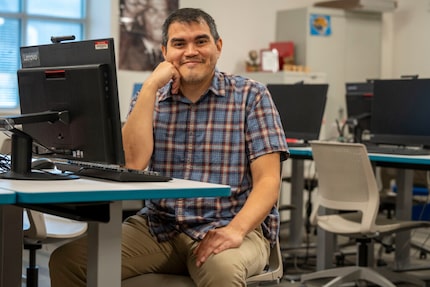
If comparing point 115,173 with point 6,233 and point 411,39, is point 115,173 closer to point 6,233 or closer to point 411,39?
point 6,233

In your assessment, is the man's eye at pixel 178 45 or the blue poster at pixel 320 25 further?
the blue poster at pixel 320 25

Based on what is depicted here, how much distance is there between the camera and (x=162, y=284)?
2215 mm

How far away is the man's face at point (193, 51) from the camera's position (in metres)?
2.50

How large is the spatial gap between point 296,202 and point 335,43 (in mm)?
2668

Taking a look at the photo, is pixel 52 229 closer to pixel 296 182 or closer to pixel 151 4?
pixel 296 182

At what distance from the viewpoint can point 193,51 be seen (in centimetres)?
250

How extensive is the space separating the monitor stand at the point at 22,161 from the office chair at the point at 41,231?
29.5 inches

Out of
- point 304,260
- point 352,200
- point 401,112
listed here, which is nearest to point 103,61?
point 352,200

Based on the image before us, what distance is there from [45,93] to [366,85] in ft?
10.9

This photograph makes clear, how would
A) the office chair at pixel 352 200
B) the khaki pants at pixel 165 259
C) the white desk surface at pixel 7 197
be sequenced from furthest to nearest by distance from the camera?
1. the office chair at pixel 352 200
2. the khaki pants at pixel 165 259
3. the white desk surface at pixel 7 197

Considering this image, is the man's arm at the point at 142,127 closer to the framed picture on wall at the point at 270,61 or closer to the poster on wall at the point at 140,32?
the poster on wall at the point at 140,32

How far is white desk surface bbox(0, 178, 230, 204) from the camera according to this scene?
5.52 ft

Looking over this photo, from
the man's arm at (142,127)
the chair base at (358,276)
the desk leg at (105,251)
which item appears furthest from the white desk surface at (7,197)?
the chair base at (358,276)

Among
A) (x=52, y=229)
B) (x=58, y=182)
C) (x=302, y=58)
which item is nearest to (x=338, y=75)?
(x=302, y=58)
